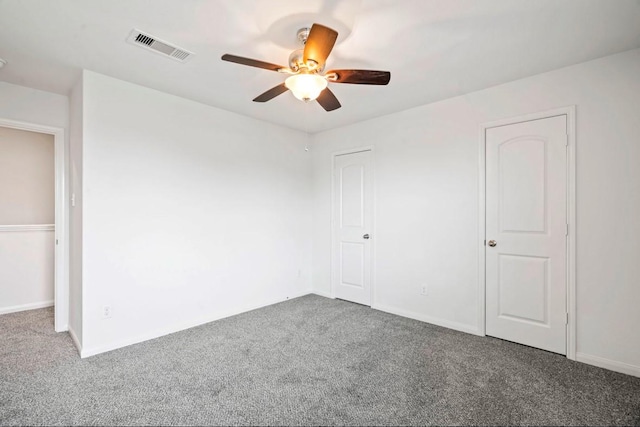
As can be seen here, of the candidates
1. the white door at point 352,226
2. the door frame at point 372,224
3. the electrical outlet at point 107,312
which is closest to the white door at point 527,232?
the door frame at point 372,224

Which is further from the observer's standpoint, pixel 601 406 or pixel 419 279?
pixel 419 279

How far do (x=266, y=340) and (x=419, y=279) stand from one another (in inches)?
71.9

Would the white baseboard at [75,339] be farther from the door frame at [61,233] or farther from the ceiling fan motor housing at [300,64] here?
the ceiling fan motor housing at [300,64]

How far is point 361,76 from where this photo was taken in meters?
2.03

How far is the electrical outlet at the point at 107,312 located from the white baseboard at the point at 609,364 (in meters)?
4.04

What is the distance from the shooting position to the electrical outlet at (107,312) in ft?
8.86

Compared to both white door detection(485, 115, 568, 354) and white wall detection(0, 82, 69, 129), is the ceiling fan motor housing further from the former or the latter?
white wall detection(0, 82, 69, 129)

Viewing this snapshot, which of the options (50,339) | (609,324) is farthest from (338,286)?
(50,339)

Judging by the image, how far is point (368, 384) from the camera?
218 cm

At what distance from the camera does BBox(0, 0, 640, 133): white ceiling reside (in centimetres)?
183

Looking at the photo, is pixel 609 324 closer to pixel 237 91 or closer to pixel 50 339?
pixel 237 91

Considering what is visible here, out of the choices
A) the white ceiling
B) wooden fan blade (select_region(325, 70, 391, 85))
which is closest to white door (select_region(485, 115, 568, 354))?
the white ceiling

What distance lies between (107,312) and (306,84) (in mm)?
2621

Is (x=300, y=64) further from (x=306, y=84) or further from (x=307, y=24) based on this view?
(x=307, y=24)
